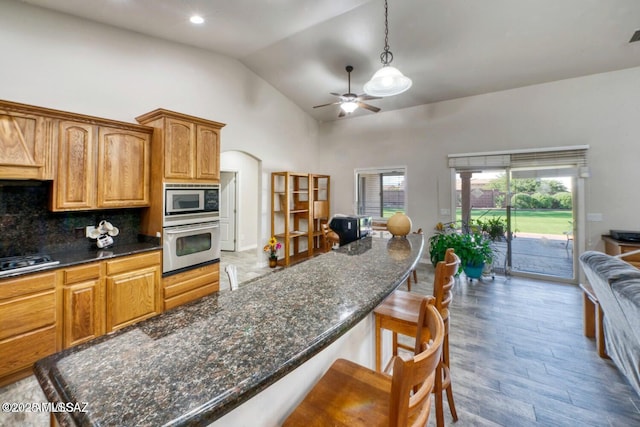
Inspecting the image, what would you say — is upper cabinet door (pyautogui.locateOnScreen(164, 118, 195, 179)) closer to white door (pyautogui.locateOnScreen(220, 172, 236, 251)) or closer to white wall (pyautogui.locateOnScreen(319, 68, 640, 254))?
white door (pyautogui.locateOnScreen(220, 172, 236, 251))

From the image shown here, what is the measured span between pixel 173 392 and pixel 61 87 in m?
3.37

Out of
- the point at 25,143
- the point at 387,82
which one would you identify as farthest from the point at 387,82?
the point at 25,143

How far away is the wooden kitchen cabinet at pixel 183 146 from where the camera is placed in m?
2.79

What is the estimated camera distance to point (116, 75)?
2.88 m

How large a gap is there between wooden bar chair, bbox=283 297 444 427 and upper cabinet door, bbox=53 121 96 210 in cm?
276

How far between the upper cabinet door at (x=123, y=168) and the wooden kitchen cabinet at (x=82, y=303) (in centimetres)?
68

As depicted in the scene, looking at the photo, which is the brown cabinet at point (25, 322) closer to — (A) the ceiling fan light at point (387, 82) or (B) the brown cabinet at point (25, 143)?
(B) the brown cabinet at point (25, 143)

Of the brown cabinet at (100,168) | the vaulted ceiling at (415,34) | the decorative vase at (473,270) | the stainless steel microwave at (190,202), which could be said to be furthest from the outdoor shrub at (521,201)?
the brown cabinet at (100,168)

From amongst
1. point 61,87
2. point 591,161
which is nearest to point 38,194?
point 61,87

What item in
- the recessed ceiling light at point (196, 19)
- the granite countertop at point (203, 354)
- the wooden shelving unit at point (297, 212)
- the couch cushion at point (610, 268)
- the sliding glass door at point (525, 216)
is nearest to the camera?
the granite countertop at point (203, 354)

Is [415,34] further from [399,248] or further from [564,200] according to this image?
[564,200]

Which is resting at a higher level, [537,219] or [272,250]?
[537,219]

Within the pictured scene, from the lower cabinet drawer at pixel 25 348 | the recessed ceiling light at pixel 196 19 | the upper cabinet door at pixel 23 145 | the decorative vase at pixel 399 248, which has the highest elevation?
the recessed ceiling light at pixel 196 19

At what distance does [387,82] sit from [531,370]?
2782mm
